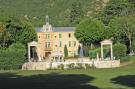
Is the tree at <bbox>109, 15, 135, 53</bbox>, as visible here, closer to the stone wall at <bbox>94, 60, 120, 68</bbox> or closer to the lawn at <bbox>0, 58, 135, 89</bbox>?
the stone wall at <bbox>94, 60, 120, 68</bbox>

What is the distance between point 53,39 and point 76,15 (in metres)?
35.0

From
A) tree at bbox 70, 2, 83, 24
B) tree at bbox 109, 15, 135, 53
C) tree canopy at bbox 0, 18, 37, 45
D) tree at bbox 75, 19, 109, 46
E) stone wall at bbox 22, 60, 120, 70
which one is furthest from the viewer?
tree at bbox 70, 2, 83, 24

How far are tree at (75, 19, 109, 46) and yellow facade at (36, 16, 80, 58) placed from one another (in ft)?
32.9

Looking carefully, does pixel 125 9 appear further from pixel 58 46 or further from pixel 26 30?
pixel 26 30

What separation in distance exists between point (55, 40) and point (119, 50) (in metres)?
39.3

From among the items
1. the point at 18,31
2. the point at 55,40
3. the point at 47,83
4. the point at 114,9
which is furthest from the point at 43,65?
the point at 114,9

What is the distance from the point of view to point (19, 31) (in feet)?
347

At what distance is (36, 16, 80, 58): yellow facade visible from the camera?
127 m

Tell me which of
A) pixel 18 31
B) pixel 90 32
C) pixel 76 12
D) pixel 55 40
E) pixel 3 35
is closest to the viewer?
pixel 3 35

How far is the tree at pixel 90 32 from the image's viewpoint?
4464 inches

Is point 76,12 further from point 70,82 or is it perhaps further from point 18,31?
point 70,82

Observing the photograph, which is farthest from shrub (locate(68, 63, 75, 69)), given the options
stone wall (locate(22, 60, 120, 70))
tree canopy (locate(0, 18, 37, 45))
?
tree canopy (locate(0, 18, 37, 45))

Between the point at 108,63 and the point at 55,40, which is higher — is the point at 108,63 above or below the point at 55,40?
below

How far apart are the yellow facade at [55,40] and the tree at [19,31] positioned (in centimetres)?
1834
